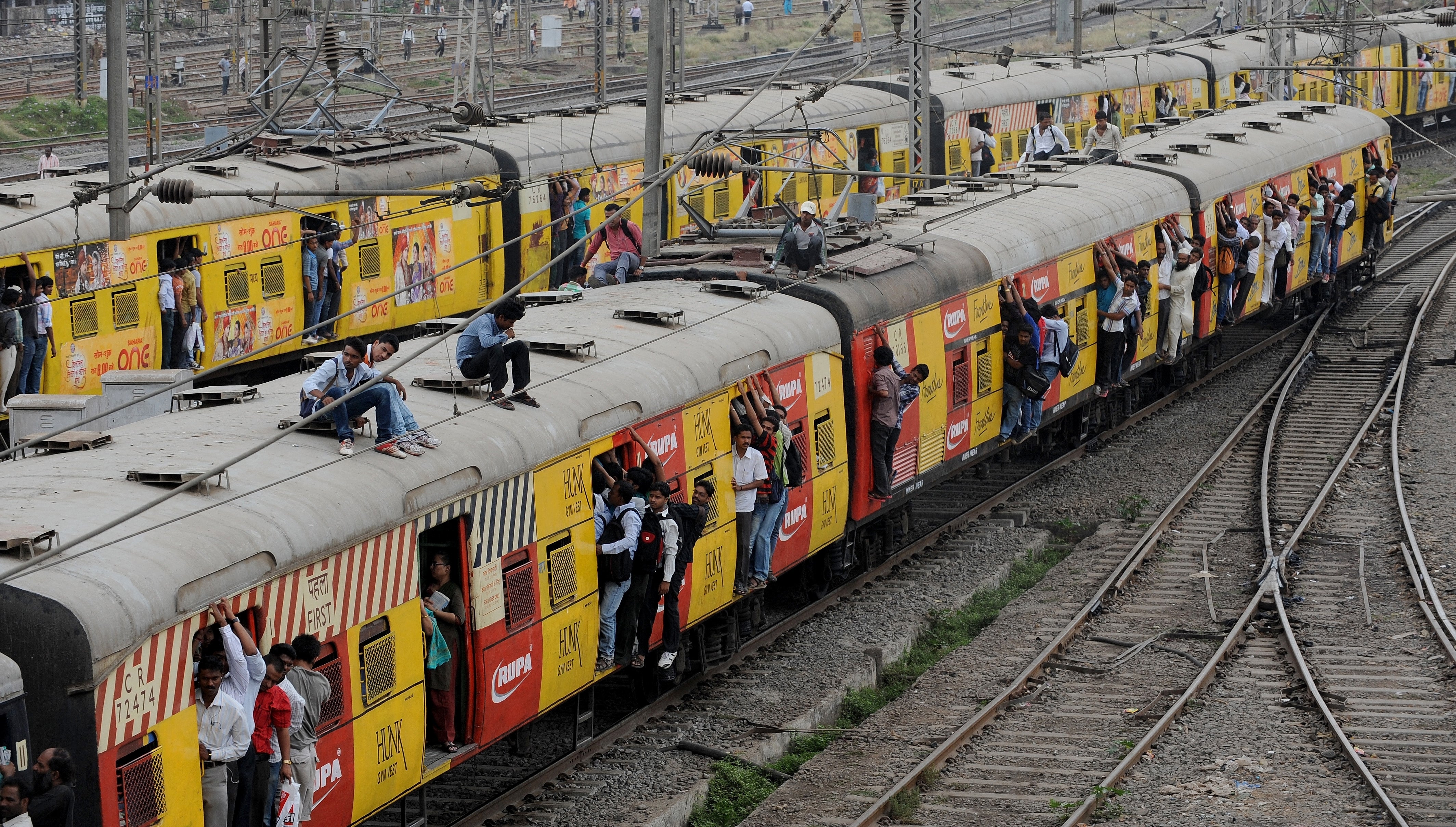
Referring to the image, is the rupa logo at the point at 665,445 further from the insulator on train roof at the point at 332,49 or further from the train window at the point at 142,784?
the insulator on train roof at the point at 332,49

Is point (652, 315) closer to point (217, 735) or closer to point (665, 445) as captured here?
point (665, 445)

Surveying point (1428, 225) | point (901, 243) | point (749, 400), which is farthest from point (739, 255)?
point (1428, 225)

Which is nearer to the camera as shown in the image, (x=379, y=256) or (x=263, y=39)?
(x=379, y=256)

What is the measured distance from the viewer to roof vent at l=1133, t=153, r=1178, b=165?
23.8 m

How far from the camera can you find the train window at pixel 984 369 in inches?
704

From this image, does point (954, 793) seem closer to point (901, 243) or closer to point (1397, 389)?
point (901, 243)

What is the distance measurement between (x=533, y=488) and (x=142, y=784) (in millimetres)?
3696

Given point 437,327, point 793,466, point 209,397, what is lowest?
point 793,466

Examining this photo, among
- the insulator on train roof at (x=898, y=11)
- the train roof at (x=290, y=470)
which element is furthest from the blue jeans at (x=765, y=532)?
the insulator on train roof at (x=898, y=11)

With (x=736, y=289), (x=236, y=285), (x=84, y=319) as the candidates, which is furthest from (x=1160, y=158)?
(x=84, y=319)

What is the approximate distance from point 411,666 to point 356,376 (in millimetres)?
1666

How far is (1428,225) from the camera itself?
37.2 metres

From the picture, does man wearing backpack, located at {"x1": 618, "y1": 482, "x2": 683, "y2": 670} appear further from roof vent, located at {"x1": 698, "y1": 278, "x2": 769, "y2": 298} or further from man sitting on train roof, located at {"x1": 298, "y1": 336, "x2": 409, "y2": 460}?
roof vent, located at {"x1": 698, "y1": 278, "x2": 769, "y2": 298}

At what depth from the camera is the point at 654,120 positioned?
17.8 meters
